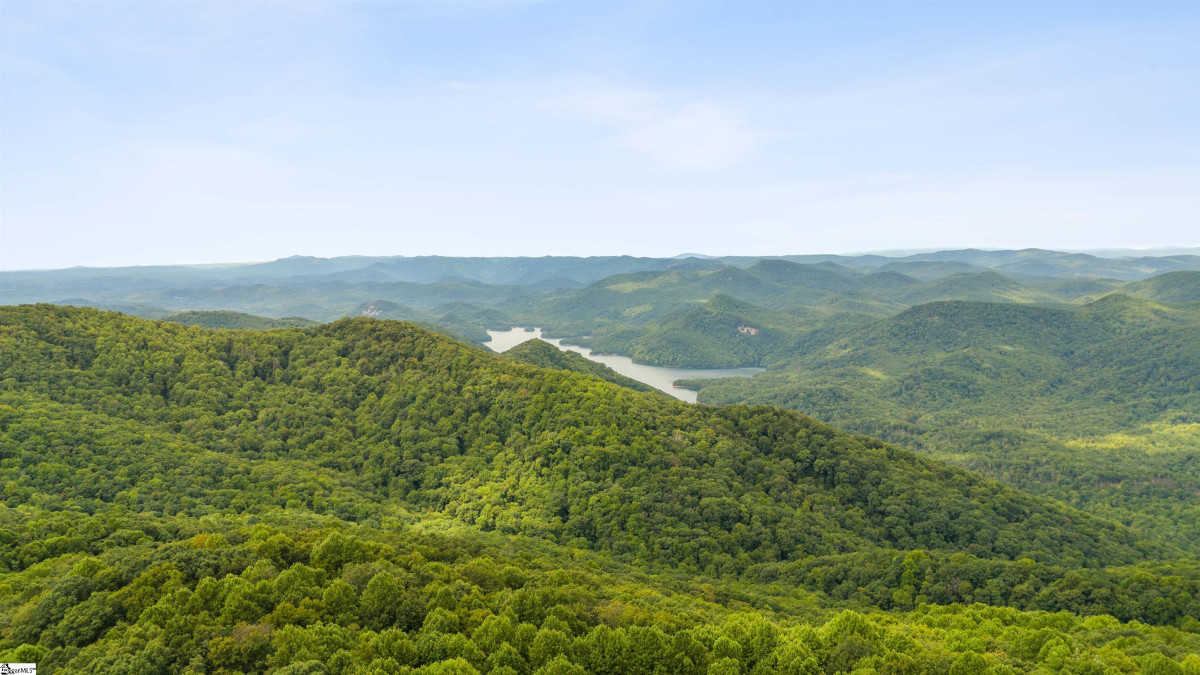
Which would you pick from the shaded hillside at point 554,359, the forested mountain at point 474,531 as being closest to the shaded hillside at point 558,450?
the forested mountain at point 474,531

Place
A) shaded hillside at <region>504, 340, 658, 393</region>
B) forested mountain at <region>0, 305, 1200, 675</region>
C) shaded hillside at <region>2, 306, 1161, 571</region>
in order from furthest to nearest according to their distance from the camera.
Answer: shaded hillside at <region>504, 340, 658, 393</region>, shaded hillside at <region>2, 306, 1161, 571</region>, forested mountain at <region>0, 305, 1200, 675</region>

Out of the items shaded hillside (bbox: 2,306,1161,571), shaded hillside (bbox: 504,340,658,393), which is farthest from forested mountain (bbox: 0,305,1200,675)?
shaded hillside (bbox: 504,340,658,393)

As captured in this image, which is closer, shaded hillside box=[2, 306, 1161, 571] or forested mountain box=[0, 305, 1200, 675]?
forested mountain box=[0, 305, 1200, 675]

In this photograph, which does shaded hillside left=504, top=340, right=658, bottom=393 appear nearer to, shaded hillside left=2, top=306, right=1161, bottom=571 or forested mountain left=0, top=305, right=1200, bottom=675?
forested mountain left=0, top=305, right=1200, bottom=675

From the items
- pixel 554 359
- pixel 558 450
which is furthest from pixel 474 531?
pixel 554 359

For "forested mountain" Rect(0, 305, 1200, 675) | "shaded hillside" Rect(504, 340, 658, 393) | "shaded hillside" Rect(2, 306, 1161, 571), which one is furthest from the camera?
"shaded hillside" Rect(504, 340, 658, 393)

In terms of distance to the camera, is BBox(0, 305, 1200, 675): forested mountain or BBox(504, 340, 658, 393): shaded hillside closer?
BBox(0, 305, 1200, 675): forested mountain

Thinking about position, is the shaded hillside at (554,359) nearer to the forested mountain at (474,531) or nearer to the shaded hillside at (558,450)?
the forested mountain at (474,531)

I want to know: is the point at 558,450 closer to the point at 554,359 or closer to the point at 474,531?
the point at 474,531

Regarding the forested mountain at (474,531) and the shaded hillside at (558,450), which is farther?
the shaded hillside at (558,450)

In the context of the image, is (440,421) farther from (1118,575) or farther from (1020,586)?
(1118,575)
